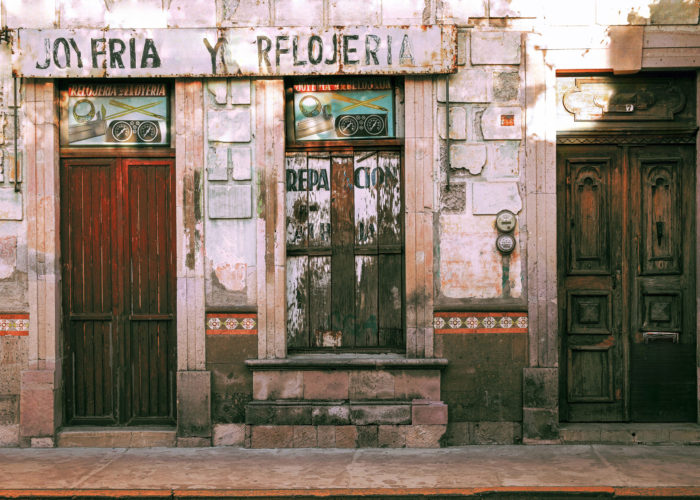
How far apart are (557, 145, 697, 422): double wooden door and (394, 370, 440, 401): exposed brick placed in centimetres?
142

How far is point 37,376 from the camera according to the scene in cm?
731

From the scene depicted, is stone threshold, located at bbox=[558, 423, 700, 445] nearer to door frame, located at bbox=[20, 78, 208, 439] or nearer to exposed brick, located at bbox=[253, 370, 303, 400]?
exposed brick, located at bbox=[253, 370, 303, 400]

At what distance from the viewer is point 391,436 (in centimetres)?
719

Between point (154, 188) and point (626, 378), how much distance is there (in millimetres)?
5488

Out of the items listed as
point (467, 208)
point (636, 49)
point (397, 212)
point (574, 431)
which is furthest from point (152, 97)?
point (574, 431)

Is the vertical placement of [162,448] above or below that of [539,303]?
below

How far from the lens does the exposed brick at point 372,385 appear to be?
7293 mm

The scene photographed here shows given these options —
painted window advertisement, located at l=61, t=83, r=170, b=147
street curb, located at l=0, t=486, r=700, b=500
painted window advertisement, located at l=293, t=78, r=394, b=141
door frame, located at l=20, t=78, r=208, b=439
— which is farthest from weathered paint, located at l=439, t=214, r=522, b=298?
painted window advertisement, located at l=61, t=83, r=170, b=147

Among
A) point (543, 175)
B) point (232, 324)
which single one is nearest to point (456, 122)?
point (543, 175)

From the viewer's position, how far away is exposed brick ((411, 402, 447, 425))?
23.5 feet

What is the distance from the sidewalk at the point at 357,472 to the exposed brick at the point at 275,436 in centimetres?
11

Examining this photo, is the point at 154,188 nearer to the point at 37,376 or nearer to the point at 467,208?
the point at 37,376

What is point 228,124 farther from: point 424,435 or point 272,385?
point 424,435

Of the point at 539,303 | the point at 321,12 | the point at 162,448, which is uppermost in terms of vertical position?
the point at 321,12
